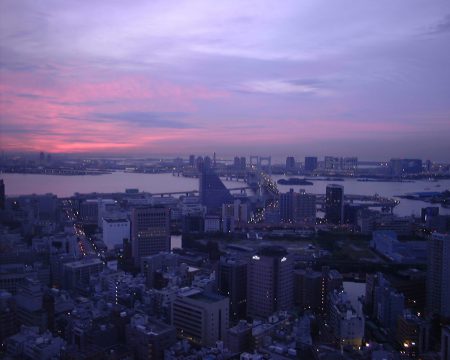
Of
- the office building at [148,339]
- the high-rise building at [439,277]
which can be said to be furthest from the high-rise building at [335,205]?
the office building at [148,339]

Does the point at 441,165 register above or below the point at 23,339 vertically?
above

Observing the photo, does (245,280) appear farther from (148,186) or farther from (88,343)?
(148,186)

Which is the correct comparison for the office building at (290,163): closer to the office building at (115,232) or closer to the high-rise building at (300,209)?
the high-rise building at (300,209)

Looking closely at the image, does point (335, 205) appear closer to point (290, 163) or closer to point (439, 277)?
point (439, 277)

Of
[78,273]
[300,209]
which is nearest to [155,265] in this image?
[78,273]

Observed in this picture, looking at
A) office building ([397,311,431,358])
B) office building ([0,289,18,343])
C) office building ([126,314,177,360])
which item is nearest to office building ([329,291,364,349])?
office building ([397,311,431,358])

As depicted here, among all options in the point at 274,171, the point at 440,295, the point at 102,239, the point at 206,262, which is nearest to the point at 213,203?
the point at 102,239
